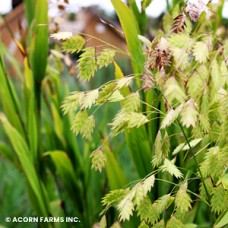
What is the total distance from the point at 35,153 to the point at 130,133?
404 millimetres

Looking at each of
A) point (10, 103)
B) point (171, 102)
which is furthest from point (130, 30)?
point (10, 103)

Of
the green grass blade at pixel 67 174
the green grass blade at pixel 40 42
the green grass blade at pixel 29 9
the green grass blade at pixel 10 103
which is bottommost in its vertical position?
the green grass blade at pixel 67 174

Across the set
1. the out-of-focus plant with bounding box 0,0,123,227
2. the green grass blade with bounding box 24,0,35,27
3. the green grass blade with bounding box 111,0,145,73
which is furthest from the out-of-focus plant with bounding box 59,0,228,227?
the green grass blade with bounding box 24,0,35,27

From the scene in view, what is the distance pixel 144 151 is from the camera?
4.07ft

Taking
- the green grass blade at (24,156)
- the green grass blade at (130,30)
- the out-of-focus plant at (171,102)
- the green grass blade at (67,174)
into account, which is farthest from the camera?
the green grass blade at (67,174)

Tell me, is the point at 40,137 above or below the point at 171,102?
below

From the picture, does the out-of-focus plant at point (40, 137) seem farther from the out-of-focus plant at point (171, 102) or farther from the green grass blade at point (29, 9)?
the out-of-focus plant at point (171, 102)

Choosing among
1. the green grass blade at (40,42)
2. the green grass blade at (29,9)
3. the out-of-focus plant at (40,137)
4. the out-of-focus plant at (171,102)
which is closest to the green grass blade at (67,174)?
the out-of-focus plant at (40,137)

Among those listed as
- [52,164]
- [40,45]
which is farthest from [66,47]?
[52,164]

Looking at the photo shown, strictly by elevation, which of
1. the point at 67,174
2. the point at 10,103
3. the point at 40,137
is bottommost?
the point at 67,174

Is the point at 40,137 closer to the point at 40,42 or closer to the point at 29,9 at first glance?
the point at 40,42

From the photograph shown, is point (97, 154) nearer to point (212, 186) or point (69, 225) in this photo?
point (212, 186)

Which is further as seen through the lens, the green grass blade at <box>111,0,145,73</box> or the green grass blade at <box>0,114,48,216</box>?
the green grass blade at <box>0,114,48,216</box>

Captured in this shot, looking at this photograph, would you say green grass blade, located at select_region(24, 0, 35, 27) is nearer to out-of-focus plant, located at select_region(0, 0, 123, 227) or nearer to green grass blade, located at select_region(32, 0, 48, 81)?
out-of-focus plant, located at select_region(0, 0, 123, 227)
